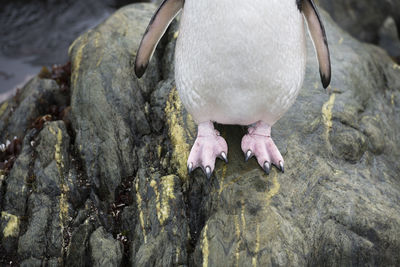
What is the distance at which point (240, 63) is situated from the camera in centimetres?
209

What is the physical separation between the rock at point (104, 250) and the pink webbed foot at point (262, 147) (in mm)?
1048

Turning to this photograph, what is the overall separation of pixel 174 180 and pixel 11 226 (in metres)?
1.23

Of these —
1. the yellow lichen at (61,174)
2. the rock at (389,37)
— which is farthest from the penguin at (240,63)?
the rock at (389,37)

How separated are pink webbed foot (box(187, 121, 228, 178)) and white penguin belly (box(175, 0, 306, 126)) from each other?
14 centimetres

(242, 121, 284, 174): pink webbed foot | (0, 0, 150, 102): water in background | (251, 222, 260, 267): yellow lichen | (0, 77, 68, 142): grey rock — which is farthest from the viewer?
(0, 0, 150, 102): water in background

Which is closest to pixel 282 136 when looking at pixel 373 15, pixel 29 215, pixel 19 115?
pixel 29 215

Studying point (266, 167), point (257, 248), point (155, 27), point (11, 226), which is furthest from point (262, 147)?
point (11, 226)

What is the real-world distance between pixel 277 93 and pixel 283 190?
0.64 meters

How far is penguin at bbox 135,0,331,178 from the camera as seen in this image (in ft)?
6.75

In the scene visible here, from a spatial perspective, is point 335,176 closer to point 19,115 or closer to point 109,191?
point 109,191

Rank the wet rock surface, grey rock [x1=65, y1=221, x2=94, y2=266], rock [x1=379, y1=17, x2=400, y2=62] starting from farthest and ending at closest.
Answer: rock [x1=379, y1=17, x2=400, y2=62]
grey rock [x1=65, y1=221, x2=94, y2=266]
the wet rock surface

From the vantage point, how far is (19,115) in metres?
3.61

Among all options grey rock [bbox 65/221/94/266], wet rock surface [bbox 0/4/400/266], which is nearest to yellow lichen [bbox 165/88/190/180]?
wet rock surface [bbox 0/4/400/266]

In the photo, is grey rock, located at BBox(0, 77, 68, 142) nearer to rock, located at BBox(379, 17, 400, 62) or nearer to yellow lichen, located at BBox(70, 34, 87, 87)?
yellow lichen, located at BBox(70, 34, 87, 87)
